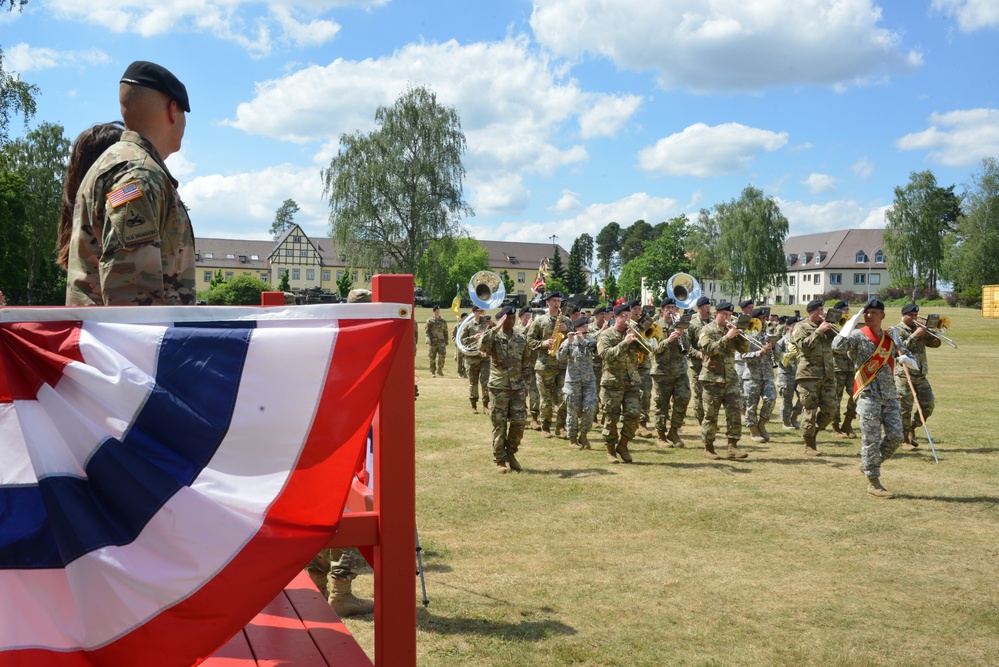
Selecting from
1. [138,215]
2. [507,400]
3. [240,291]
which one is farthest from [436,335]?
→ [240,291]

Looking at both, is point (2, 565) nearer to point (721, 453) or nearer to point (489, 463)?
point (489, 463)

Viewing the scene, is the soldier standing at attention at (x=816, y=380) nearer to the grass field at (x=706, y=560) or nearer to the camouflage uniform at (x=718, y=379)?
the grass field at (x=706, y=560)

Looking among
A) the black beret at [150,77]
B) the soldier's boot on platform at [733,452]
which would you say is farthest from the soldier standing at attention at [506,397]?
the black beret at [150,77]

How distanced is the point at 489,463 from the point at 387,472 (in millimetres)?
9667

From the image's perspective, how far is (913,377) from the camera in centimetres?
1291

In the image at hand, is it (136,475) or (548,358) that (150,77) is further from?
(548,358)

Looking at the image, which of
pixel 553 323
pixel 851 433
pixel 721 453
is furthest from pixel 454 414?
pixel 851 433

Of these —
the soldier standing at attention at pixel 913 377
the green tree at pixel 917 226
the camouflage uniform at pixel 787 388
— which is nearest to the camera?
the soldier standing at attention at pixel 913 377

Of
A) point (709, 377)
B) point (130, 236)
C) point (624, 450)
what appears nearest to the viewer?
point (130, 236)

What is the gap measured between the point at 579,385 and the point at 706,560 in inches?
237

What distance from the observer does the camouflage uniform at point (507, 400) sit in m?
11.1

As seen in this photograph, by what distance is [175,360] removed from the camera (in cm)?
208

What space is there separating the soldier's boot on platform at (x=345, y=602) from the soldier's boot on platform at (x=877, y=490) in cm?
670

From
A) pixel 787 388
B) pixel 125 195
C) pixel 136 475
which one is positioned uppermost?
pixel 125 195
